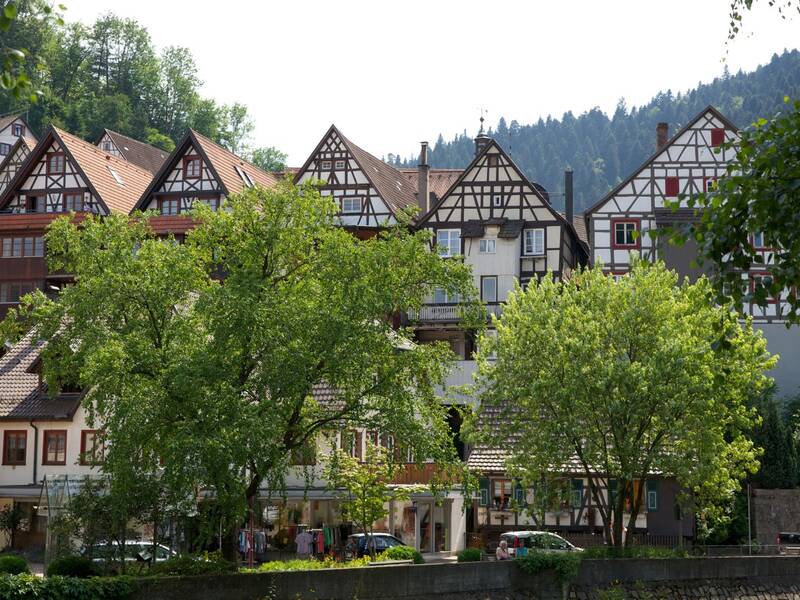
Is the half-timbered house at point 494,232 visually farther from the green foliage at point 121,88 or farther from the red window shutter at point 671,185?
the green foliage at point 121,88

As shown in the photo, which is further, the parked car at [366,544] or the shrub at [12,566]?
the parked car at [366,544]

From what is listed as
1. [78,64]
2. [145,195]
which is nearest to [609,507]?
[145,195]

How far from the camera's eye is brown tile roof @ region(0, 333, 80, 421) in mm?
46156

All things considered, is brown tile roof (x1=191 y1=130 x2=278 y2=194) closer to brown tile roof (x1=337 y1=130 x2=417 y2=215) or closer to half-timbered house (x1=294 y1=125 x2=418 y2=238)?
half-timbered house (x1=294 y1=125 x2=418 y2=238)

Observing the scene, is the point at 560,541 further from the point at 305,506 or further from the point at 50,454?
the point at 50,454

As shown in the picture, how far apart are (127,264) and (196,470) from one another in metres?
5.72

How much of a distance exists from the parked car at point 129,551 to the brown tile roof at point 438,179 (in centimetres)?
4531

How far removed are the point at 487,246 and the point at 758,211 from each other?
50284mm

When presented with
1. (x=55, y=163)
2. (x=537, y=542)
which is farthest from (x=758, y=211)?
(x=55, y=163)

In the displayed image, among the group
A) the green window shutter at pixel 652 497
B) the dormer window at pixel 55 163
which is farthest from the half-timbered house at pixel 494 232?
the dormer window at pixel 55 163

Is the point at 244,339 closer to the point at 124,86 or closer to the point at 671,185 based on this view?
the point at 671,185

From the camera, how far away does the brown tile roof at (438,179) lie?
7575 centimetres

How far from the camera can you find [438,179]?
257 ft

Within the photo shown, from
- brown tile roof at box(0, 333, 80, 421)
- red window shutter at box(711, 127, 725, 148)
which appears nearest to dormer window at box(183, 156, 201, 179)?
brown tile roof at box(0, 333, 80, 421)
